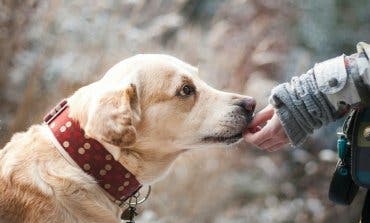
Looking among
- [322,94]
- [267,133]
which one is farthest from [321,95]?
[267,133]

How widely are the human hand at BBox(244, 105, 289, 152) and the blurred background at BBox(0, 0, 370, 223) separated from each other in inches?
41.3

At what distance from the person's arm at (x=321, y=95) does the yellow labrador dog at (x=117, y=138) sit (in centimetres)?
35

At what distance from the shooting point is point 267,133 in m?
1.55

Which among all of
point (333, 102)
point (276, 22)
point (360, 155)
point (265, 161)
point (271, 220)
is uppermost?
point (333, 102)

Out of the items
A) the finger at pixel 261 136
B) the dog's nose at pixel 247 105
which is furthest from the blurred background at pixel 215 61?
the finger at pixel 261 136

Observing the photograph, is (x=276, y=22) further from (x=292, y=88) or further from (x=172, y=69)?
(x=292, y=88)

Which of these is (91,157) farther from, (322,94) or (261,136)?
(322,94)

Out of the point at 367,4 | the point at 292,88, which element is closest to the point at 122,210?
the point at 292,88

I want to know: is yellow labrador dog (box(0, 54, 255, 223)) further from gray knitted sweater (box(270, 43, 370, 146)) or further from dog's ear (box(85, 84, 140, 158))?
gray knitted sweater (box(270, 43, 370, 146))

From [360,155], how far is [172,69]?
68 centimetres

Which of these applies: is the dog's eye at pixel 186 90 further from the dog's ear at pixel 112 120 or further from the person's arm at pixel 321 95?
the person's arm at pixel 321 95

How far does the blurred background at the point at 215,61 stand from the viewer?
9.20ft

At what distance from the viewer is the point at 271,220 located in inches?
114

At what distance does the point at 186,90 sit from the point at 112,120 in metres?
0.34
